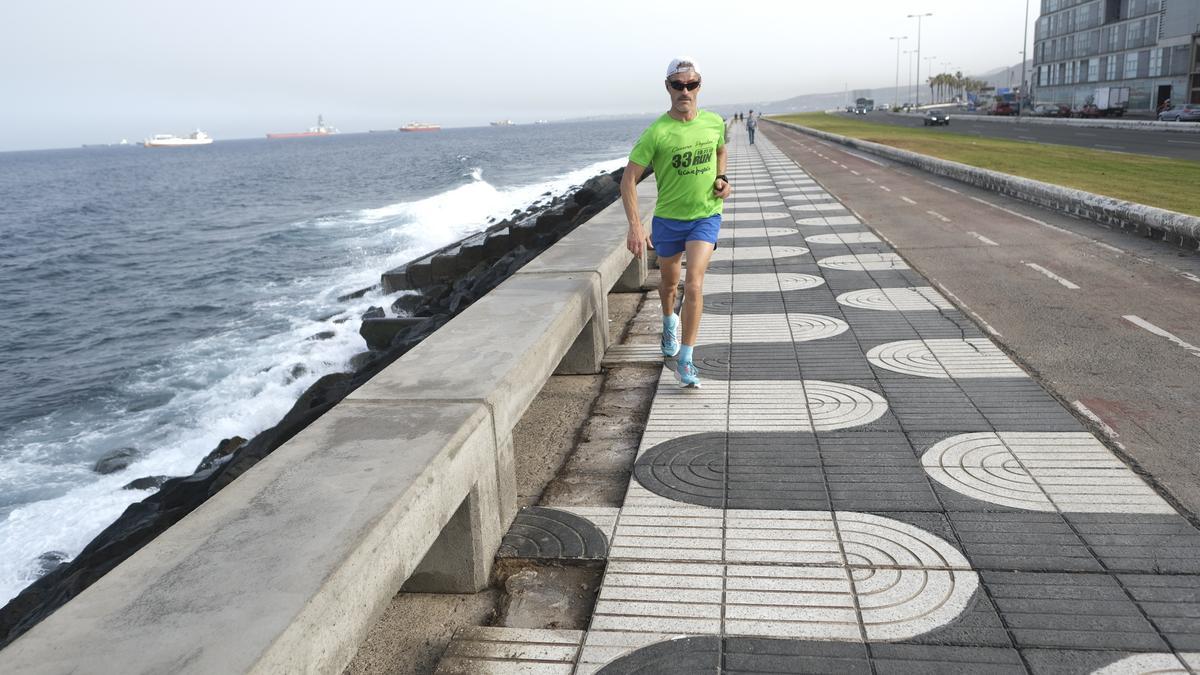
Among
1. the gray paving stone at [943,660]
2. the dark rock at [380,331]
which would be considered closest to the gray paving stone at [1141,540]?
the gray paving stone at [943,660]

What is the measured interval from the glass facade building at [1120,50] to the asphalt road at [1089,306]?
61531 mm

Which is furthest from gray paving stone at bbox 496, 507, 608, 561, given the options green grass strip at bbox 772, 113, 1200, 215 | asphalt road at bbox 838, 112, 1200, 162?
asphalt road at bbox 838, 112, 1200, 162

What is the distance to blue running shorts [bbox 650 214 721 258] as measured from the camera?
5750mm

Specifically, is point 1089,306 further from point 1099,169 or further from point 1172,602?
point 1099,169

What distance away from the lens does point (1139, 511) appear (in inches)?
152

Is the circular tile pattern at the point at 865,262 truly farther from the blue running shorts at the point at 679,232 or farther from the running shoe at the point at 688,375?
the running shoe at the point at 688,375

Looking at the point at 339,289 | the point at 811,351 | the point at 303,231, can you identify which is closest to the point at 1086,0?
the point at 303,231

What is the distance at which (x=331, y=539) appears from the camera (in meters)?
2.64

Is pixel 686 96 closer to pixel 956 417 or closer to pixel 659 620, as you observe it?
pixel 956 417

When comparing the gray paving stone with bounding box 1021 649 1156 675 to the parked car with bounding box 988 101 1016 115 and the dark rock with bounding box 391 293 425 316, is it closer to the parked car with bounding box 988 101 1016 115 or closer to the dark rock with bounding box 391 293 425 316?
the dark rock with bounding box 391 293 425 316

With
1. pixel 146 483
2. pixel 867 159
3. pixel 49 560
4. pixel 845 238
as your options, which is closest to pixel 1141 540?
pixel 49 560

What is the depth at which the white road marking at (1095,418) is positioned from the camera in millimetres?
4816

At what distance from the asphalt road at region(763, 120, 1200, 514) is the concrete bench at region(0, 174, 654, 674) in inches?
123

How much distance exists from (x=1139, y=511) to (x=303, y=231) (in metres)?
40.0
